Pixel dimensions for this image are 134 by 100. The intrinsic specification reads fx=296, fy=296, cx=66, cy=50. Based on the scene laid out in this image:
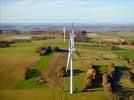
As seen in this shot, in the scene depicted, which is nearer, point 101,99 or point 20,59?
point 101,99

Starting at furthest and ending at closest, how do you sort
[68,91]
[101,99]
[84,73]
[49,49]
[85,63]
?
[49,49], [85,63], [84,73], [68,91], [101,99]

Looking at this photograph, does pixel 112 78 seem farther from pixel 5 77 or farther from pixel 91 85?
pixel 5 77

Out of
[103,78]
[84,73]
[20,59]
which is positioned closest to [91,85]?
[103,78]

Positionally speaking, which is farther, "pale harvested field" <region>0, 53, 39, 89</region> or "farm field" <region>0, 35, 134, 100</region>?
"pale harvested field" <region>0, 53, 39, 89</region>

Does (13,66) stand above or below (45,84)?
above

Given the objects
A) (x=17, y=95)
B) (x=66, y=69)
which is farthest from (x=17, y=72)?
(x=17, y=95)

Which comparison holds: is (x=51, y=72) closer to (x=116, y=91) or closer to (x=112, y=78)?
(x=112, y=78)

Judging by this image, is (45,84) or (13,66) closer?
(45,84)

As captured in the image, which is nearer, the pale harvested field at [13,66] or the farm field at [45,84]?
the farm field at [45,84]

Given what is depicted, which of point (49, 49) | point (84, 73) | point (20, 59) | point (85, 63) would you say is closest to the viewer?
point (84, 73)
